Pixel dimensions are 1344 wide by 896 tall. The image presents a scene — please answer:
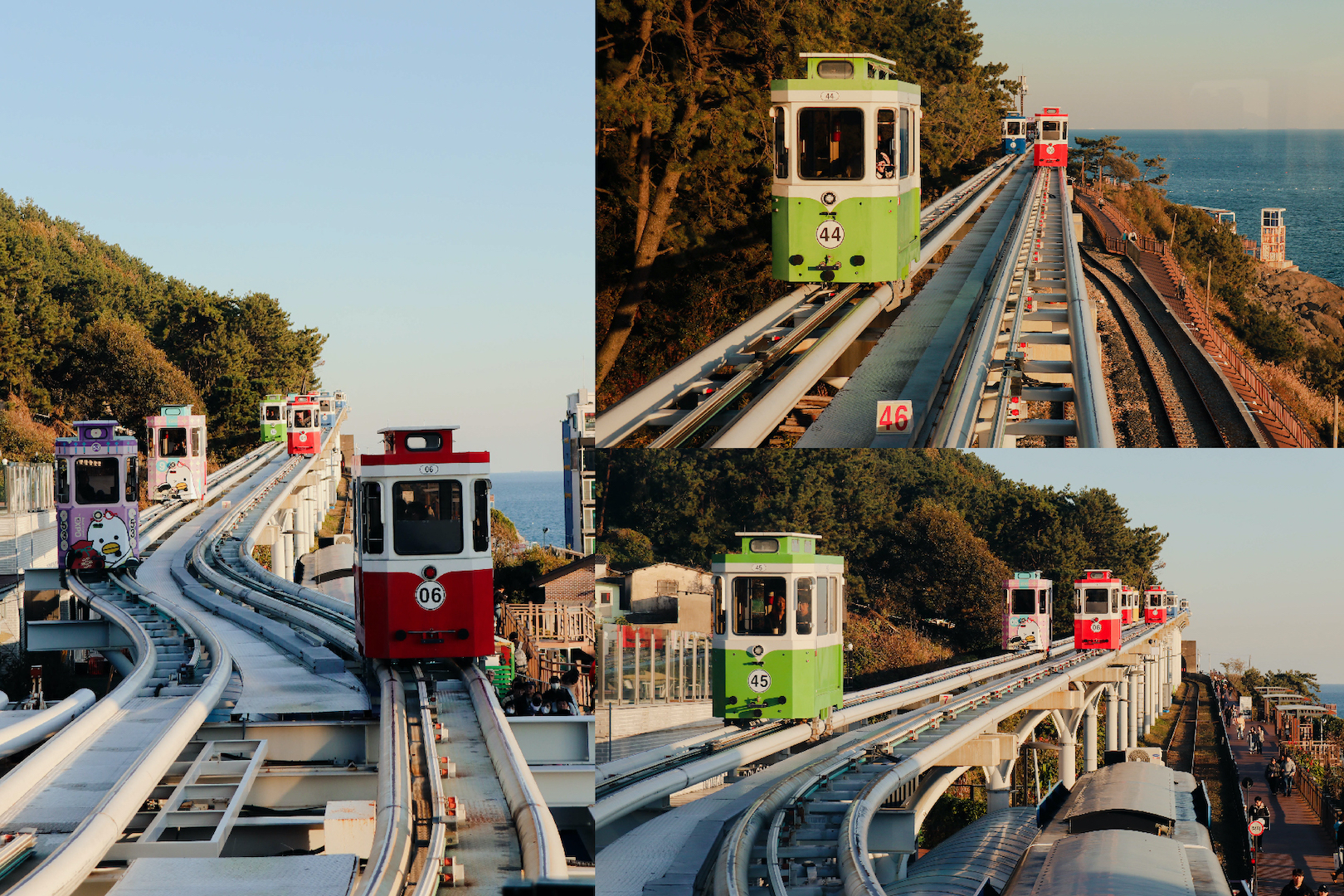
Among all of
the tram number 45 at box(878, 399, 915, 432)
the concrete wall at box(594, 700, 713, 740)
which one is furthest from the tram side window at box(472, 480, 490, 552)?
the tram number 45 at box(878, 399, 915, 432)

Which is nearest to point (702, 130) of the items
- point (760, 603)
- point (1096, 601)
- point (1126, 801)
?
point (760, 603)

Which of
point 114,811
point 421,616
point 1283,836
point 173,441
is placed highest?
point 173,441

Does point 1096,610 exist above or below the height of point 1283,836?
above

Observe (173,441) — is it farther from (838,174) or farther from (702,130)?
(838,174)

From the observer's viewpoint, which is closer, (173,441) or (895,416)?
(895,416)

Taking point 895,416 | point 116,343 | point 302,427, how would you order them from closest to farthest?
point 895,416, point 302,427, point 116,343

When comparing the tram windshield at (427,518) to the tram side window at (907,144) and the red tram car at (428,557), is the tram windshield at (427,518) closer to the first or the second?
the red tram car at (428,557)

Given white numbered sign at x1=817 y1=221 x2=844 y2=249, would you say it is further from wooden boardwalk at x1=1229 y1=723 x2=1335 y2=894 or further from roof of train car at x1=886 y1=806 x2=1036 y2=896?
wooden boardwalk at x1=1229 y1=723 x2=1335 y2=894

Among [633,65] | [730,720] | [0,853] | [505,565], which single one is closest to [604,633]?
[730,720]
